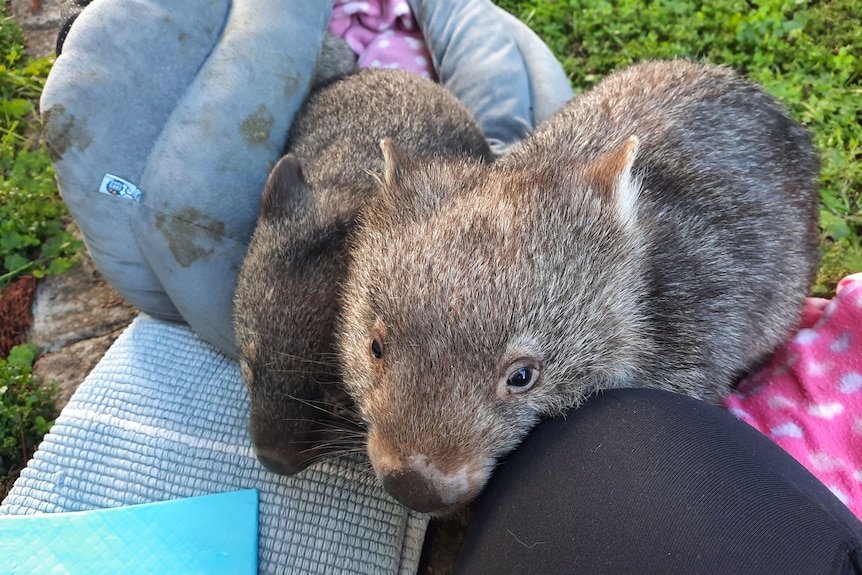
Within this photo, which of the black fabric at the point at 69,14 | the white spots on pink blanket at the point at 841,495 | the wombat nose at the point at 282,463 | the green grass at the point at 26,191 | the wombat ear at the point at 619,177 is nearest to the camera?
the wombat ear at the point at 619,177

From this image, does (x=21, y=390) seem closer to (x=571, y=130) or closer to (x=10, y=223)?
(x=10, y=223)

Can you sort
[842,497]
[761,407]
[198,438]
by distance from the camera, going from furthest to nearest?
[198,438] < [761,407] < [842,497]

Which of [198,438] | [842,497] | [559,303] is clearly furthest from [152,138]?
[842,497]

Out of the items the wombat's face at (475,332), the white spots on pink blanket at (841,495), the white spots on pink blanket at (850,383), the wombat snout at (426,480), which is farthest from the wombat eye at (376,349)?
the white spots on pink blanket at (850,383)

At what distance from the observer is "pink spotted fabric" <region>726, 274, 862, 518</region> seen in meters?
2.33

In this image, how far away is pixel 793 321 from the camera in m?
2.71

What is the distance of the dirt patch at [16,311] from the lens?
359 centimetres

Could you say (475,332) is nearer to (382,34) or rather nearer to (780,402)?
(780,402)

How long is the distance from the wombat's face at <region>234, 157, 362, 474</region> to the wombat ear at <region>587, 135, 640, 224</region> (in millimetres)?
1020

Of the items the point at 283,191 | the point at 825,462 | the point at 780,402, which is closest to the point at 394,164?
the point at 283,191

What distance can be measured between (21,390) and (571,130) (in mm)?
3162

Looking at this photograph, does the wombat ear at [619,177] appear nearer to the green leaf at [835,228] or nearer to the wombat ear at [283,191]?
the wombat ear at [283,191]

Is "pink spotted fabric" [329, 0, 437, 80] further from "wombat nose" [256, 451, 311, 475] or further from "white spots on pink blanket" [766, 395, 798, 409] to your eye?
"white spots on pink blanket" [766, 395, 798, 409]

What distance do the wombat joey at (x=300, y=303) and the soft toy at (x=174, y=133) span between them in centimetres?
37
